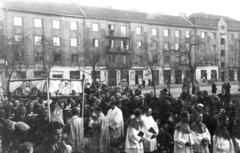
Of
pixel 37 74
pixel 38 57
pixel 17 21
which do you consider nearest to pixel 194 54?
pixel 38 57

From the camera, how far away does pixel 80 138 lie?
880 cm

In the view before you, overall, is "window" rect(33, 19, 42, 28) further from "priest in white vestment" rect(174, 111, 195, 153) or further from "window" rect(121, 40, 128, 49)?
"priest in white vestment" rect(174, 111, 195, 153)

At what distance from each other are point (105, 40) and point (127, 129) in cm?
3986

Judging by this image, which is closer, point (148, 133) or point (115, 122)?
point (148, 133)

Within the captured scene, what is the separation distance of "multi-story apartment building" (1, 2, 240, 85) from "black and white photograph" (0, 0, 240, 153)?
0.13 meters

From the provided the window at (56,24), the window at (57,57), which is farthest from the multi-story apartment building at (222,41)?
the window at (56,24)

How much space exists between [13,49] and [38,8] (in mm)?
14438

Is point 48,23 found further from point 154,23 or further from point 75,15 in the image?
point 154,23

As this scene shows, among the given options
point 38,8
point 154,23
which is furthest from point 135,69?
point 38,8

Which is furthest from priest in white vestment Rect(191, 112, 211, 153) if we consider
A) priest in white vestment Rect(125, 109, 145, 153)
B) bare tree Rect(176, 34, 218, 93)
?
bare tree Rect(176, 34, 218, 93)

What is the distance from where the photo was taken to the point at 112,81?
43906 mm

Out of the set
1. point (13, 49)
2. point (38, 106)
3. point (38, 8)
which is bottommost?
point (38, 106)

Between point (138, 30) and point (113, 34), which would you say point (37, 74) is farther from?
point (138, 30)

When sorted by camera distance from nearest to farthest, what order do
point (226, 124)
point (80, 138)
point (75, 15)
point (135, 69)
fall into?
1. point (226, 124)
2. point (80, 138)
3. point (75, 15)
4. point (135, 69)
